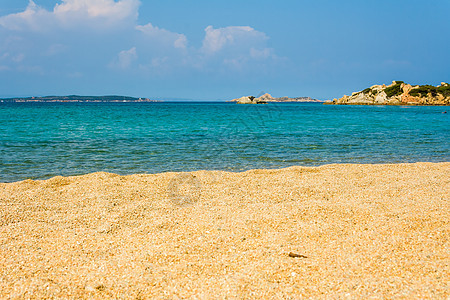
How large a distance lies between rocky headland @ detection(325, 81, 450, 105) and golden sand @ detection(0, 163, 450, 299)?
403 feet

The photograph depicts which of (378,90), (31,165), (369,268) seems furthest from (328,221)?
(378,90)

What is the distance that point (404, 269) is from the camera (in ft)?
15.3

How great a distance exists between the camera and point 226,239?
5.90 metres

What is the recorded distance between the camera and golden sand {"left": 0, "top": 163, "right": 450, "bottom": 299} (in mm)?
4383

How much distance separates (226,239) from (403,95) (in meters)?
133

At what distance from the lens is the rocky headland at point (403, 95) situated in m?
112

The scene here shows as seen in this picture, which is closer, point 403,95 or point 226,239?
point 226,239

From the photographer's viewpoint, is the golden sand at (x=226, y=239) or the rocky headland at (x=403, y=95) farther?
the rocky headland at (x=403, y=95)

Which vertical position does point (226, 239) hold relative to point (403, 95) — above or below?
below

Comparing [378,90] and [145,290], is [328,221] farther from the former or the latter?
[378,90]

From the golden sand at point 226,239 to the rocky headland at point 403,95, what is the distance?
122688mm

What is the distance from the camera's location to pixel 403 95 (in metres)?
120

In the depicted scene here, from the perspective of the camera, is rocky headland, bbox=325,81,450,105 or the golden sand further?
rocky headland, bbox=325,81,450,105

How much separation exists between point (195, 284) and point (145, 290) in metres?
0.67
